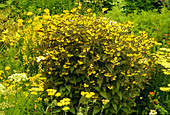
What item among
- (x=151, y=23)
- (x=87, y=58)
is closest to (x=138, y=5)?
(x=151, y=23)

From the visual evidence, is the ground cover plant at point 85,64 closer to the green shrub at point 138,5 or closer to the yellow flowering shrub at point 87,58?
the yellow flowering shrub at point 87,58

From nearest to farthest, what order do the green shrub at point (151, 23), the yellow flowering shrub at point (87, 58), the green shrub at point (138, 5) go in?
the yellow flowering shrub at point (87, 58) < the green shrub at point (151, 23) < the green shrub at point (138, 5)

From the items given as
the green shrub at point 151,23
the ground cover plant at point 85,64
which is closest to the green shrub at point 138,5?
the green shrub at point 151,23

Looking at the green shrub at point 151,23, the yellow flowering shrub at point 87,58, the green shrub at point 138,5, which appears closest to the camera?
the yellow flowering shrub at point 87,58

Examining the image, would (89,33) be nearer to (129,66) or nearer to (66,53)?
(66,53)

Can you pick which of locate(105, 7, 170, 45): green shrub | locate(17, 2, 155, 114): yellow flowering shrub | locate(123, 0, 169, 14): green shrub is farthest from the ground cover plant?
locate(123, 0, 169, 14): green shrub

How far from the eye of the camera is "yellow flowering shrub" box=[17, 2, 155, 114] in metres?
3.20

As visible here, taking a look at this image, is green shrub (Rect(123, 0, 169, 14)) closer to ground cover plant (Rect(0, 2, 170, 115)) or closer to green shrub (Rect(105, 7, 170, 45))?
green shrub (Rect(105, 7, 170, 45))

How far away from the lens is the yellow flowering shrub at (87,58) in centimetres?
320

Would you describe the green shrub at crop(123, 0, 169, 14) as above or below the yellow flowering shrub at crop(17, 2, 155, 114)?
above

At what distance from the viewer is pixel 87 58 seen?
325 centimetres

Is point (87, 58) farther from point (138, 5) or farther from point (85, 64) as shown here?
point (138, 5)

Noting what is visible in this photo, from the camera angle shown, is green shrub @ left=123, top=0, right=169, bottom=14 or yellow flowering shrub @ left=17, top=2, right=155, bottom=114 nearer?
yellow flowering shrub @ left=17, top=2, right=155, bottom=114

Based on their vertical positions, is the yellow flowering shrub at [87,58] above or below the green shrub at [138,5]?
below
